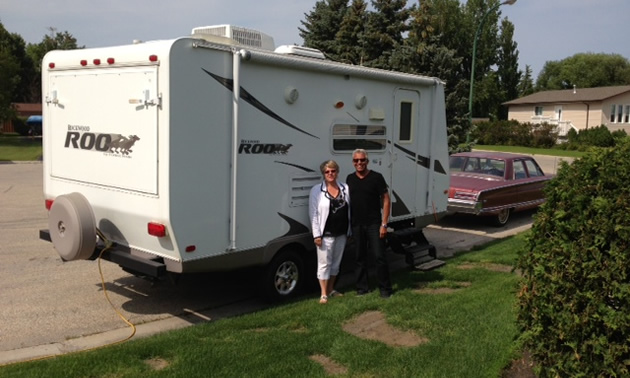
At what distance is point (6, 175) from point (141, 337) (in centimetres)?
1745

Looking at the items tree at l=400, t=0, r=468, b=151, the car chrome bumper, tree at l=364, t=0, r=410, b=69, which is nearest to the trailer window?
the car chrome bumper

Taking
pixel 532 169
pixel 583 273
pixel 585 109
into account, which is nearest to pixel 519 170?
pixel 532 169

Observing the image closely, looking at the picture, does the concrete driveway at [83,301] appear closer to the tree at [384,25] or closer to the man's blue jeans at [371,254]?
the man's blue jeans at [371,254]

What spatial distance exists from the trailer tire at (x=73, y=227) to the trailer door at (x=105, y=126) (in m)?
0.31

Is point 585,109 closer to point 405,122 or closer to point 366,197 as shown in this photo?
point 405,122

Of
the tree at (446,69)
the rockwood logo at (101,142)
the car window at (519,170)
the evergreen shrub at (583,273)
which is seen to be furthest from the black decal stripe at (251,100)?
the tree at (446,69)

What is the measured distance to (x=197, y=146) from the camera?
5348 mm

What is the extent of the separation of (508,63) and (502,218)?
62.5 m

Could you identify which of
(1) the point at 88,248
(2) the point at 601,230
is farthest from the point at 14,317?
(2) the point at 601,230

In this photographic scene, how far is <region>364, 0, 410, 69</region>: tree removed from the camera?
101 ft

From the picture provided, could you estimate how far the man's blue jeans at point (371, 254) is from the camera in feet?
21.6

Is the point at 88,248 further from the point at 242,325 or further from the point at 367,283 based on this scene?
the point at 367,283

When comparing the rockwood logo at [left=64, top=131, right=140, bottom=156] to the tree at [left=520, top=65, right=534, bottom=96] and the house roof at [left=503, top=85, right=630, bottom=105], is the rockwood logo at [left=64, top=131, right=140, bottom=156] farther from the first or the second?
the tree at [left=520, top=65, right=534, bottom=96]

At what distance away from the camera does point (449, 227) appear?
39.6ft
